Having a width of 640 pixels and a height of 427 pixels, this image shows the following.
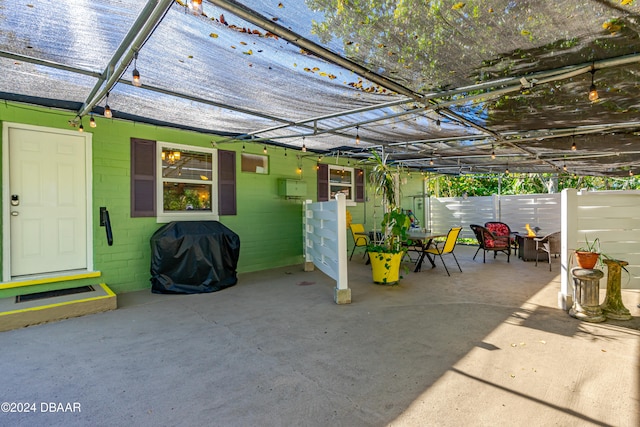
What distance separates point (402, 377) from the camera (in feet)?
7.56

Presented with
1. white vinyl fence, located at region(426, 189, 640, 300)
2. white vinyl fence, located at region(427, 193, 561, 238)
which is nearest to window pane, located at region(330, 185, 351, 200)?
white vinyl fence, located at region(427, 193, 561, 238)

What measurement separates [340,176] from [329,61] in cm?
574

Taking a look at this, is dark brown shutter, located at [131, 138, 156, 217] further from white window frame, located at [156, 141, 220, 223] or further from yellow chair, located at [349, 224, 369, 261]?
yellow chair, located at [349, 224, 369, 261]

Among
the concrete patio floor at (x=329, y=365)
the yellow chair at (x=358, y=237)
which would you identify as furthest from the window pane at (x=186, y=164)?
the yellow chair at (x=358, y=237)

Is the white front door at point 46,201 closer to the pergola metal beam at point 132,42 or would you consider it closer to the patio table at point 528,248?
the pergola metal beam at point 132,42

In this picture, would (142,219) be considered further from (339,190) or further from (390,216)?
(339,190)

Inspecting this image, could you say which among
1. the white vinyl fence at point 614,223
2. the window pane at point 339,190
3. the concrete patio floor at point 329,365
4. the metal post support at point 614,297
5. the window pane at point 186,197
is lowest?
the concrete patio floor at point 329,365

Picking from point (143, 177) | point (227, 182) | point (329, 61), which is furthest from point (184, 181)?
point (329, 61)

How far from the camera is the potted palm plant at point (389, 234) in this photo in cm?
496

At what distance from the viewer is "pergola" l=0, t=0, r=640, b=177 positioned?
80.1 inches

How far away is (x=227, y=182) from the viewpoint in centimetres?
587

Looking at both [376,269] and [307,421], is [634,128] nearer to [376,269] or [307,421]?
[376,269]

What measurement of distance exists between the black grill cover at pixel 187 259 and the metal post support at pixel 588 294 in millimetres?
4476

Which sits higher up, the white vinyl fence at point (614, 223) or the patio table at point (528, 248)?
the white vinyl fence at point (614, 223)
